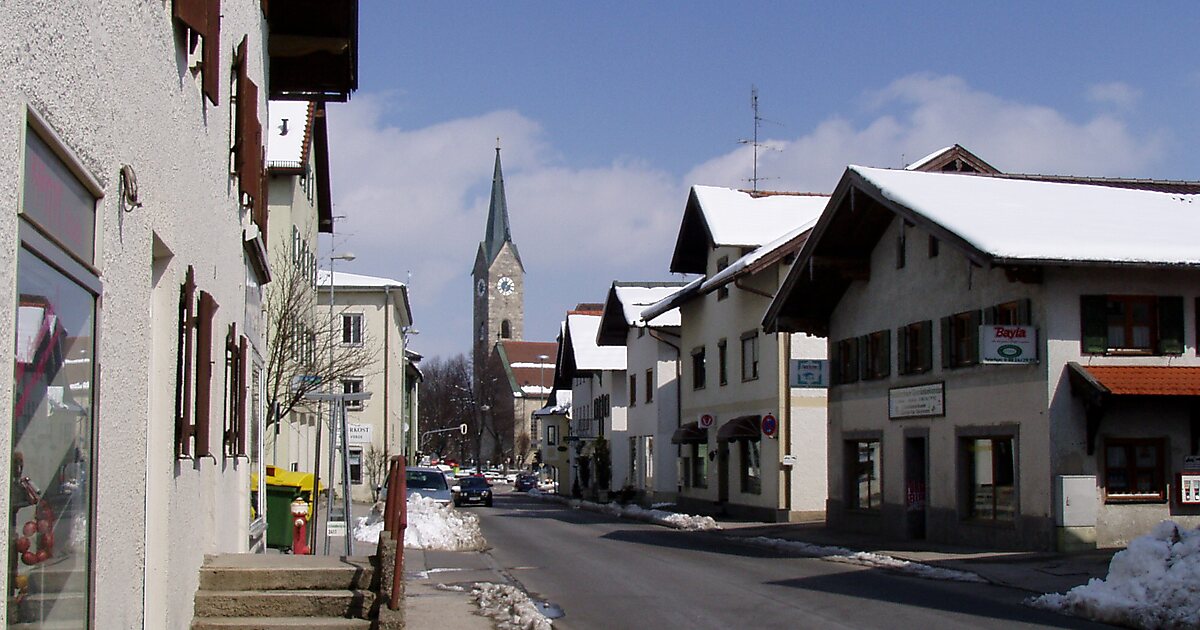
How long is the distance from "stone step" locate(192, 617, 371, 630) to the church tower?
438ft

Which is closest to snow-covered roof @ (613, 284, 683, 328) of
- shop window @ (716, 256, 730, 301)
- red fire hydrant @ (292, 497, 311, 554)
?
shop window @ (716, 256, 730, 301)

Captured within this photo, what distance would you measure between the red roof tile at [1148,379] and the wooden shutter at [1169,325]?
0.35 m

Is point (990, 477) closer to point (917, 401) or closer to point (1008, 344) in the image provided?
point (917, 401)

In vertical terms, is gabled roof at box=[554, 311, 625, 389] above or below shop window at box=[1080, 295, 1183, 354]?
above

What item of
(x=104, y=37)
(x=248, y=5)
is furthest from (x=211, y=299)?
(x=104, y=37)

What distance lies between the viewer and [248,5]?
1235cm

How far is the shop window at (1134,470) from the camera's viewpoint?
2064 centimetres

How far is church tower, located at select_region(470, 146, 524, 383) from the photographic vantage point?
482 feet

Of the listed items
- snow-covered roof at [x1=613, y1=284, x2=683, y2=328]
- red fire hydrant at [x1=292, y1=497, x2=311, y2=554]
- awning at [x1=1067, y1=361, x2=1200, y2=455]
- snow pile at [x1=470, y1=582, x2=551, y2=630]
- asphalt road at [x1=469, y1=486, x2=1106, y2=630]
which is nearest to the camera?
snow pile at [x1=470, y1=582, x2=551, y2=630]

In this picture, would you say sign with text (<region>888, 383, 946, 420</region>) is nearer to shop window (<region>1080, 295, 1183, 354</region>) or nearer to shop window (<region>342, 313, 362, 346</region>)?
shop window (<region>1080, 295, 1183, 354</region>)

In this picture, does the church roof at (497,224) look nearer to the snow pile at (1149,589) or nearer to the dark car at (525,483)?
the dark car at (525,483)

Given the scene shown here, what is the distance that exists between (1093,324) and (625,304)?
32.8m

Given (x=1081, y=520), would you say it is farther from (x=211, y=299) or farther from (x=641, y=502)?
(x=641, y=502)

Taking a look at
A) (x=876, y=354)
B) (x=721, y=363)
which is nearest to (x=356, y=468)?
(x=721, y=363)
